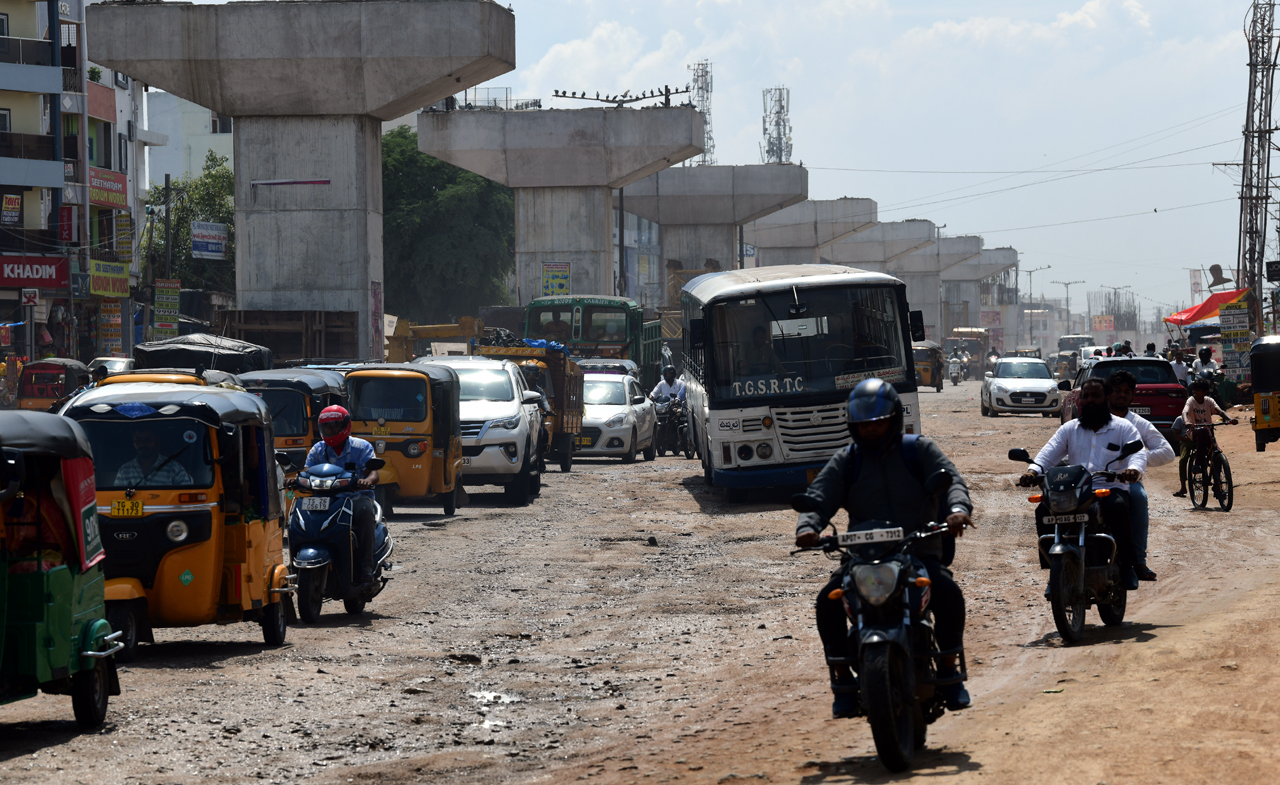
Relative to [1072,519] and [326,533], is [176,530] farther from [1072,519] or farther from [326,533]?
[1072,519]

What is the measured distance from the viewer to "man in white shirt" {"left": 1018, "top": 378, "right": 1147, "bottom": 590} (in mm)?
9547

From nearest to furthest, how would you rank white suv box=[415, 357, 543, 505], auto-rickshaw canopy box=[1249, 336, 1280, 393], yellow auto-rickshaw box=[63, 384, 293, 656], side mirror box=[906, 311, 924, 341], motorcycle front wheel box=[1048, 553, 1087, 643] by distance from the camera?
1. motorcycle front wheel box=[1048, 553, 1087, 643]
2. yellow auto-rickshaw box=[63, 384, 293, 656]
3. side mirror box=[906, 311, 924, 341]
4. auto-rickshaw canopy box=[1249, 336, 1280, 393]
5. white suv box=[415, 357, 543, 505]

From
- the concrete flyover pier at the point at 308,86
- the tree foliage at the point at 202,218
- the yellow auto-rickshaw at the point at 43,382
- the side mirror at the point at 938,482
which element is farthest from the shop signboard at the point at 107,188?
the side mirror at the point at 938,482

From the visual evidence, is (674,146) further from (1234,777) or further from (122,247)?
(1234,777)

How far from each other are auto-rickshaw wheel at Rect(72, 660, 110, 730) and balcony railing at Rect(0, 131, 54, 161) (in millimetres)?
45456

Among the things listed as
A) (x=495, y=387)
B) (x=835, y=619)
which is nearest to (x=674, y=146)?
(x=495, y=387)

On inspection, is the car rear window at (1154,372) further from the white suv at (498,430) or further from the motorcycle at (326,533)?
the motorcycle at (326,533)

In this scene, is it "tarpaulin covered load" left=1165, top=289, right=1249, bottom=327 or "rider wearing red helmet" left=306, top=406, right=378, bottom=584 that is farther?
"tarpaulin covered load" left=1165, top=289, right=1249, bottom=327

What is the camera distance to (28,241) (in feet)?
160

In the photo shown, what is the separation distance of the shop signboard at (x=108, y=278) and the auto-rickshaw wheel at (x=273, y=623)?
4259cm

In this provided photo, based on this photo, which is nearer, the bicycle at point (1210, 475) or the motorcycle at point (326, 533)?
the motorcycle at point (326, 533)

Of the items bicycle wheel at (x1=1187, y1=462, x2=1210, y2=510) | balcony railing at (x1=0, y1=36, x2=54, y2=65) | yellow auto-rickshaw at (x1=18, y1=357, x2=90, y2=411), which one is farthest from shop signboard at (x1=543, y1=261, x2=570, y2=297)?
bicycle wheel at (x1=1187, y1=462, x2=1210, y2=510)

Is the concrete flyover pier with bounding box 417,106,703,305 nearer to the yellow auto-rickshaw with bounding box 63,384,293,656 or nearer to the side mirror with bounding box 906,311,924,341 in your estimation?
the side mirror with bounding box 906,311,924,341

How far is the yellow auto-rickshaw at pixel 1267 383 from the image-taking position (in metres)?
20.5
